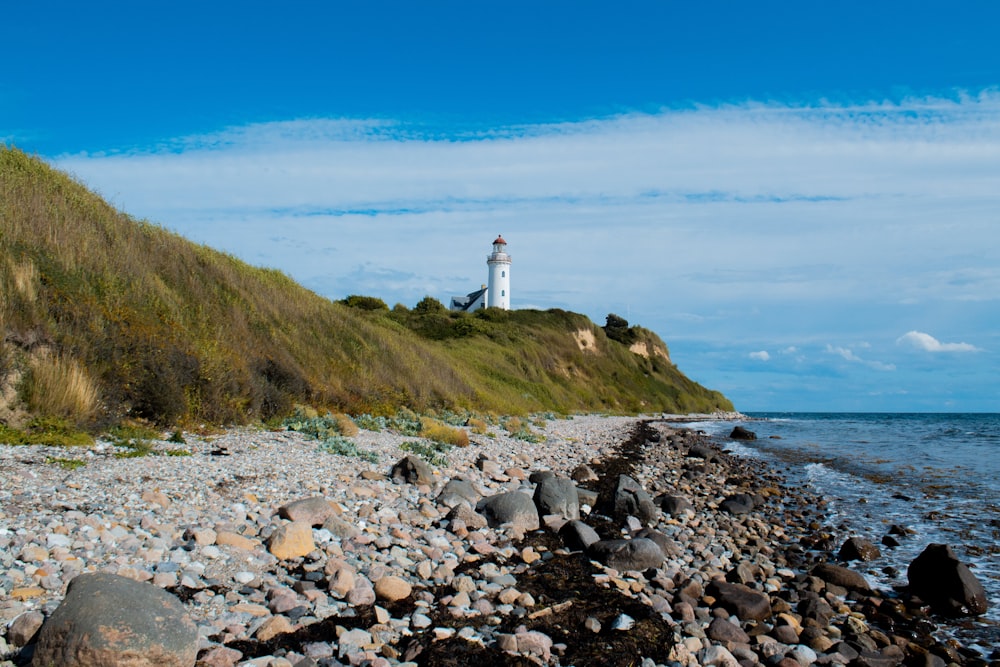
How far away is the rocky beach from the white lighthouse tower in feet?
214

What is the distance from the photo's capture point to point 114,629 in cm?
383

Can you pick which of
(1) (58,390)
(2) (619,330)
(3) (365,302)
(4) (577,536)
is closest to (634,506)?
(4) (577,536)

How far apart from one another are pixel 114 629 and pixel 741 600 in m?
5.72

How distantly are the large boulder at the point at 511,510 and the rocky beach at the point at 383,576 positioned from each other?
0.03 meters

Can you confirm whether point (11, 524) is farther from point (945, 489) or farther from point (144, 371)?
point (945, 489)

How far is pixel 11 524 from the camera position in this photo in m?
5.45

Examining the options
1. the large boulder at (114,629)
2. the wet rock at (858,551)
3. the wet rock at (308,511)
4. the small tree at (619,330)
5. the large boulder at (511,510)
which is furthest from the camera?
the small tree at (619,330)

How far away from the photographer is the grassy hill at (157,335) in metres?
9.55

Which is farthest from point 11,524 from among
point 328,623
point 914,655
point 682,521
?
point 682,521

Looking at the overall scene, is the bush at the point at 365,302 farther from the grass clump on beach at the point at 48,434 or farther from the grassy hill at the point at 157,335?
the grass clump on beach at the point at 48,434

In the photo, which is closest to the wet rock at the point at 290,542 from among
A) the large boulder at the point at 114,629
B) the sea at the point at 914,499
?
the large boulder at the point at 114,629

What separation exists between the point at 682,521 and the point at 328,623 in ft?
24.2

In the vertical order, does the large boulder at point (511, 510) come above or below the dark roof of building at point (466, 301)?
below

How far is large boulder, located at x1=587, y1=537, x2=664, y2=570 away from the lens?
7.67 metres
